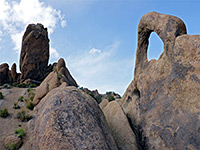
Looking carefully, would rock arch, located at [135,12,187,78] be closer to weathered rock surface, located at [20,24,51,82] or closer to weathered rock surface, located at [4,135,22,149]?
weathered rock surface, located at [4,135,22,149]

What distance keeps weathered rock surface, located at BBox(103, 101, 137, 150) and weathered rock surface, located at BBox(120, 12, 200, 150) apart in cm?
34

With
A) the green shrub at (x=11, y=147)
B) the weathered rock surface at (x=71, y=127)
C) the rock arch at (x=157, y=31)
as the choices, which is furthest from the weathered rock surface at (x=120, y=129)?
the green shrub at (x=11, y=147)

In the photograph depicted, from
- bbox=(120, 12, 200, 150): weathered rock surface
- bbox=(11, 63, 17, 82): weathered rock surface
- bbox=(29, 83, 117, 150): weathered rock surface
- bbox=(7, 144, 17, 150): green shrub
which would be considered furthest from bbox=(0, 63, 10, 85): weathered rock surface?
bbox=(29, 83, 117, 150): weathered rock surface

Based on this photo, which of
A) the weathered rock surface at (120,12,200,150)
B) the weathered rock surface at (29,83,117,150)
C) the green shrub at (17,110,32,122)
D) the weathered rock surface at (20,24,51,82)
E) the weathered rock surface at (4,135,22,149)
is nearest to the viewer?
the weathered rock surface at (29,83,117,150)

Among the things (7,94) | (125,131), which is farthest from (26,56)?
(125,131)

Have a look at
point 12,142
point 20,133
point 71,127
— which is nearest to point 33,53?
point 20,133

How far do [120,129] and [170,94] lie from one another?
203 centimetres

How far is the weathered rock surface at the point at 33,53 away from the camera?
4003 centimetres

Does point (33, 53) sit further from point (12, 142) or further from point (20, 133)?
point (12, 142)

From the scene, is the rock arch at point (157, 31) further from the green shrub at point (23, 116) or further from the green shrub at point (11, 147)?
the green shrub at point (23, 116)

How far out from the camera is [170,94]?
18.2 ft

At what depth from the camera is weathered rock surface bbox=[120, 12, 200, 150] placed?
491cm

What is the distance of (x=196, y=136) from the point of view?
181 inches

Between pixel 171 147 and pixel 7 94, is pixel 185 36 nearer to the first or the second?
pixel 171 147
